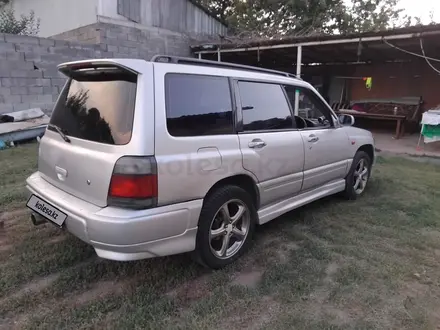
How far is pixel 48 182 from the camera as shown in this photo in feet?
8.55

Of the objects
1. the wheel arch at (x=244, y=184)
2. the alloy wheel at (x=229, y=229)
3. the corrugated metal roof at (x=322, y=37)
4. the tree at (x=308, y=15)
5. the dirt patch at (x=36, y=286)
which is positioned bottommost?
the dirt patch at (x=36, y=286)

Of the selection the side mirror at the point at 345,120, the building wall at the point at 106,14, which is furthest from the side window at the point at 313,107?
the building wall at the point at 106,14

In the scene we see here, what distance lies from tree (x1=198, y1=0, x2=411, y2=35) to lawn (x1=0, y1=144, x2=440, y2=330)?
48.7ft

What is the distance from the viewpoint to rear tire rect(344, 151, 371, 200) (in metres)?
4.15

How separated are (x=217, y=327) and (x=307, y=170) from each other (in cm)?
190

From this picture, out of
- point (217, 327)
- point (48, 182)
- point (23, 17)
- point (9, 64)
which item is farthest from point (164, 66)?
point (23, 17)

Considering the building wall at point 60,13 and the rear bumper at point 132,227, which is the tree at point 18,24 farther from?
the rear bumper at point 132,227

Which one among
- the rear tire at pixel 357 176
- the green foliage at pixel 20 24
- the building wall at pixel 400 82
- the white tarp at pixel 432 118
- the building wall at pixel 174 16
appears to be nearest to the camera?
the rear tire at pixel 357 176

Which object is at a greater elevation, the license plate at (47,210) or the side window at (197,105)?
the side window at (197,105)

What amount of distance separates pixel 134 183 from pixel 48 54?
7.74m

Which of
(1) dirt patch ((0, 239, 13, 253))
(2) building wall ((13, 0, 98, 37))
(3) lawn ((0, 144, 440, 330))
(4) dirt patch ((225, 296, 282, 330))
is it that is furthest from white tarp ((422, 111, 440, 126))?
(2) building wall ((13, 0, 98, 37))

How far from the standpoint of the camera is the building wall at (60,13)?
9156 millimetres

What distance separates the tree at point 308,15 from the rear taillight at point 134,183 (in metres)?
15.7

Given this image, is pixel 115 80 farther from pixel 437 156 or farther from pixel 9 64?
pixel 437 156
